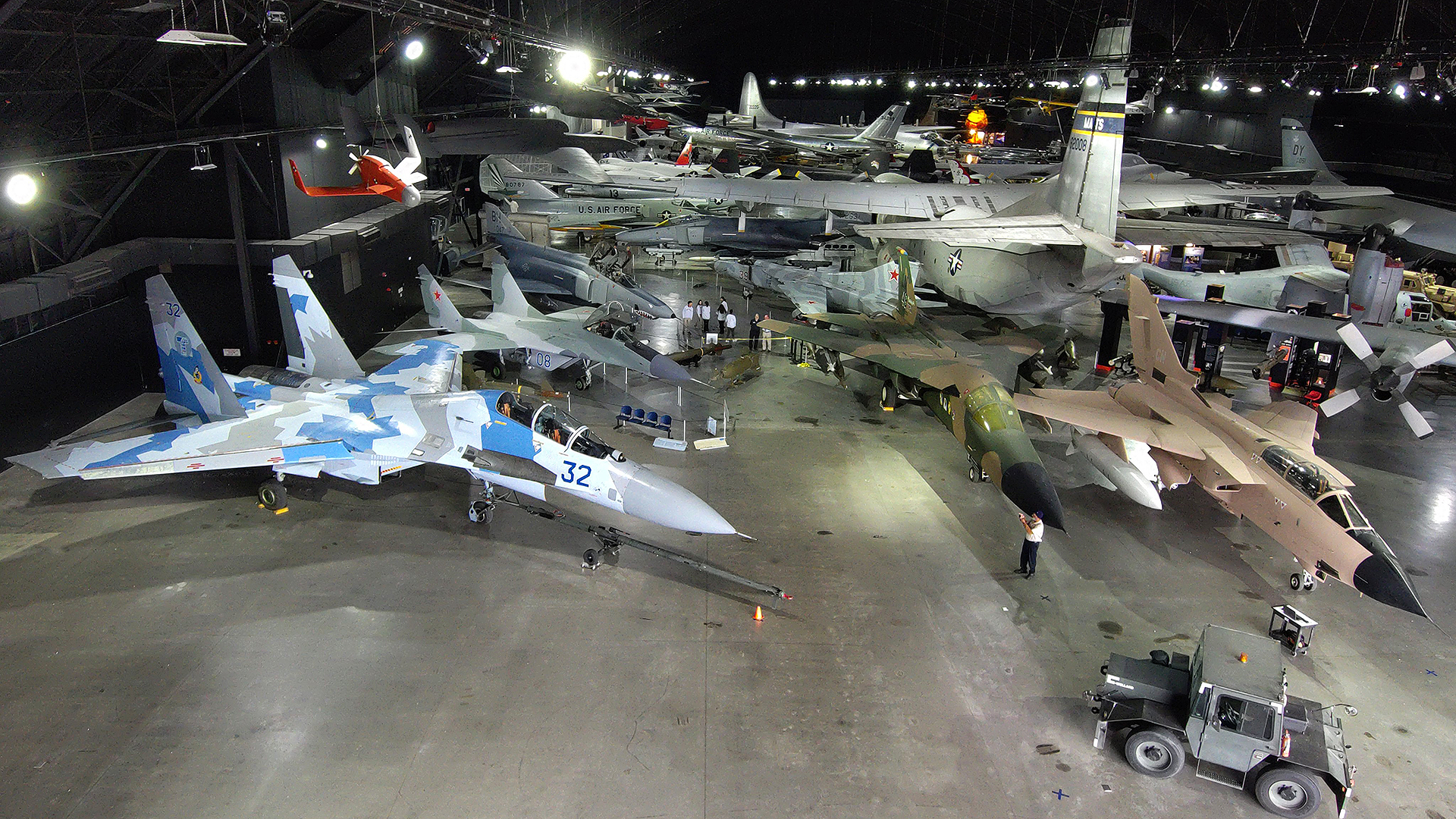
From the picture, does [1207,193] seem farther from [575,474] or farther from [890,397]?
[575,474]

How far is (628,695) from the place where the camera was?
8453mm

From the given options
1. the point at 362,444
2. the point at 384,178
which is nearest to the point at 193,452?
the point at 362,444

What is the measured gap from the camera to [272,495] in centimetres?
1160

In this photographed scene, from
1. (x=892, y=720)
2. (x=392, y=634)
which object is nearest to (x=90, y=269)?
(x=392, y=634)

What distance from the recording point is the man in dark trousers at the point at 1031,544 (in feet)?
34.7

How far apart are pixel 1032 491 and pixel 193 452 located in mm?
11160

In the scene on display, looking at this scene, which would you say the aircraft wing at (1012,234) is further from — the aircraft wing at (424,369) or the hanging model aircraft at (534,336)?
the aircraft wing at (424,369)

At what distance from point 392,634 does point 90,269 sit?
29.3 feet

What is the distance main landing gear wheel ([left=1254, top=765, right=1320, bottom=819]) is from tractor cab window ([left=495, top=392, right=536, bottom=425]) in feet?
28.8

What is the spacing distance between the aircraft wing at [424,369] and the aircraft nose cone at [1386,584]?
12.3 m

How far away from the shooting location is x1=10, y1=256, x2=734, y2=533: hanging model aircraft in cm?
1045

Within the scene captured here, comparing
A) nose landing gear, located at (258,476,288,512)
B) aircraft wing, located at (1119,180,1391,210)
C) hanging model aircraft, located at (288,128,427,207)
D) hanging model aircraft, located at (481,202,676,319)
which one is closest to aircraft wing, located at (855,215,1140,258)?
hanging model aircraft, located at (481,202,676,319)

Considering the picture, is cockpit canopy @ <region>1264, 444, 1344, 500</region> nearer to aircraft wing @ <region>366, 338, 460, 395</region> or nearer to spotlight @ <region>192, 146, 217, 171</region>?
aircraft wing @ <region>366, 338, 460, 395</region>

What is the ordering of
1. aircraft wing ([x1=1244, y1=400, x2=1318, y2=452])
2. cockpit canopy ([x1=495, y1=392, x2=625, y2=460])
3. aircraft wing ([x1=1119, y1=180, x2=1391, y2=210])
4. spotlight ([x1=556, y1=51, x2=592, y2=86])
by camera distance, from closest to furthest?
cockpit canopy ([x1=495, y1=392, x2=625, y2=460]), aircraft wing ([x1=1244, y1=400, x2=1318, y2=452]), spotlight ([x1=556, y1=51, x2=592, y2=86]), aircraft wing ([x1=1119, y1=180, x2=1391, y2=210])
